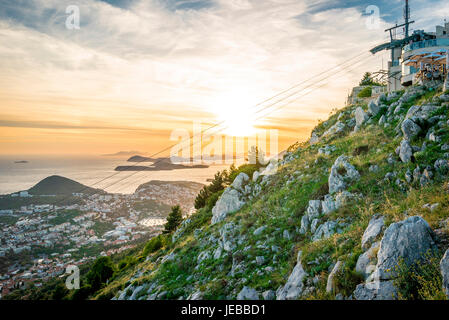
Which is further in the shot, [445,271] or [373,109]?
[373,109]

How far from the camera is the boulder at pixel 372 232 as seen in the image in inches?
241

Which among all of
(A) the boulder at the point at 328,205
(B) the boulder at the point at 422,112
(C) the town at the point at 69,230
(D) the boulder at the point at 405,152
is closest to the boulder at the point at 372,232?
(A) the boulder at the point at 328,205

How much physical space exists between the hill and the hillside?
129 meters

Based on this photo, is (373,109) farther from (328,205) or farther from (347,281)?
(347,281)

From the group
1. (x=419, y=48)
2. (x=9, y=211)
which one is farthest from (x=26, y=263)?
(x=419, y=48)

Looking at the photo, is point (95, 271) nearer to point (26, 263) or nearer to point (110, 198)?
point (26, 263)

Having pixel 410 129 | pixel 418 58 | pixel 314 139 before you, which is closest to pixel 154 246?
pixel 314 139

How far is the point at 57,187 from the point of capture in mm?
130000

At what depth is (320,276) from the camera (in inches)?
245

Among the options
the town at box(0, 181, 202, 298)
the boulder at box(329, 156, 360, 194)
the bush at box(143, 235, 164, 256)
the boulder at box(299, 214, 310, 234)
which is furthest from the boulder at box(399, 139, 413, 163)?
the town at box(0, 181, 202, 298)

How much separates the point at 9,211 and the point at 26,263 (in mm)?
35557

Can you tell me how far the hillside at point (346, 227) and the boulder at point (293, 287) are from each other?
4 cm

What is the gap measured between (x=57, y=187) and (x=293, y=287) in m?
157
